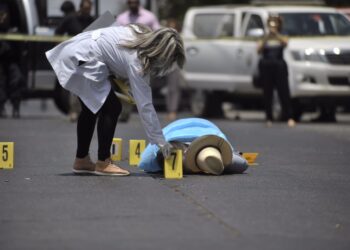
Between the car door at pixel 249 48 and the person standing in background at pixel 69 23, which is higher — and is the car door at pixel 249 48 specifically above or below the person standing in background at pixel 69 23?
below

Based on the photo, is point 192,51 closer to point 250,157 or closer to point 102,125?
point 250,157

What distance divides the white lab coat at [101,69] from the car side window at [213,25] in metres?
12.3

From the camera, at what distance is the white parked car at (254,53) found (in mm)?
21953

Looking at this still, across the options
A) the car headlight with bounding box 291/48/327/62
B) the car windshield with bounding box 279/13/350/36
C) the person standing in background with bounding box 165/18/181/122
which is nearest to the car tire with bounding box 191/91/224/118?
the person standing in background with bounding box 165/18/181/122

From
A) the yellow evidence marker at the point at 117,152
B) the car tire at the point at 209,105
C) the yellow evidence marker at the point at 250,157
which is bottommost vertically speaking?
the car tire at the point at 209,105

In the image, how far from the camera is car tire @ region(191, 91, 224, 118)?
80.2ft

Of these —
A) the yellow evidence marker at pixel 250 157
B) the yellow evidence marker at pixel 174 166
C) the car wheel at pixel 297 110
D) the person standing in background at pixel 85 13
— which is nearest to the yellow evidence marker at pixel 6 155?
the yellow evidence marker at pixel 174 166

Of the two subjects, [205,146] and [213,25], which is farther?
[213,25]

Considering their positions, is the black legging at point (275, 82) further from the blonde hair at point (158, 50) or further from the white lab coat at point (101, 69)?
the blonde hair at point (158, 50)

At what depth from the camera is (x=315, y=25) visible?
74.6 feet

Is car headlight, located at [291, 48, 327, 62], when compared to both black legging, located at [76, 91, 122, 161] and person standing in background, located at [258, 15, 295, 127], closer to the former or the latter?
person standing in background, located at [258, 15, 295, 127]

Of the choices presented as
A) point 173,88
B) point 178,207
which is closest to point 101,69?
point 178,207

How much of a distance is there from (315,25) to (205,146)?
11.7 m

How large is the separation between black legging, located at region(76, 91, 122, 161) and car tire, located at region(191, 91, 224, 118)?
1294 centimetres
